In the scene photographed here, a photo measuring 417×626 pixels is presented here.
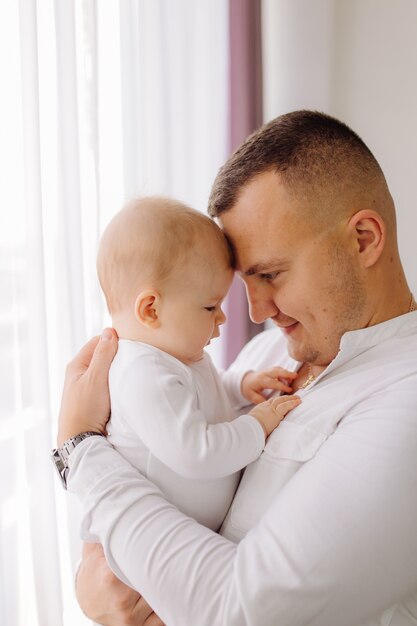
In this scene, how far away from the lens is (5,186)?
1271 millimetres

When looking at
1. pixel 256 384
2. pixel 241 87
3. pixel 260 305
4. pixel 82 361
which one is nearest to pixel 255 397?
pixel 256 384

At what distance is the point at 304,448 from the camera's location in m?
1.12

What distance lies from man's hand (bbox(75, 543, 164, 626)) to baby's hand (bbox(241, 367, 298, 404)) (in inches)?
23.3

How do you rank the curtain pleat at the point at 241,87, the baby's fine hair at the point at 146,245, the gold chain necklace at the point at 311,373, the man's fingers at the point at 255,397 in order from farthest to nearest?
1. the curtain pleat at the point at 241,87
2. the man's fingers at the point at 255,397
3. the gold chain necklace at the point at 311,373
4. the baby's fine hair at the point at 146,245

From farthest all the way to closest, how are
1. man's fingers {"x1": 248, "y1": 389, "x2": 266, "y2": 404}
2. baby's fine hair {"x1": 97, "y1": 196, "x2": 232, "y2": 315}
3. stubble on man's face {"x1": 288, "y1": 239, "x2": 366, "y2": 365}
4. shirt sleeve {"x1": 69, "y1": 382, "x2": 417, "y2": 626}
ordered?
man's fingers {"x1": 248, "y1": 389, "x2": 266, "y2": 404} < stubble on man's face {"x1": 288, "y1": 239, "x2": 366, "y2": 365} < baby's fine hair {"x1": 97, "y1": 196, "x2": 232, "y2": 315} < shirt sleeve {"x1": 69, "y1": 382, "x2": 417, "y2": 626}

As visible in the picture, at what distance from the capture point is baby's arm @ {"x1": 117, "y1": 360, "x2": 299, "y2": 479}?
3.59 ft

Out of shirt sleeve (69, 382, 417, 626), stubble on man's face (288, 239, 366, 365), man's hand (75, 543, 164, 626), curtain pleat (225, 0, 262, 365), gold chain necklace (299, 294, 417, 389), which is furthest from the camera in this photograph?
curtain pleat (225, 0, 262, 365)

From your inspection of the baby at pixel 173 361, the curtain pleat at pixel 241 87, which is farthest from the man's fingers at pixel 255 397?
the curtain pleat at pixel 241 87

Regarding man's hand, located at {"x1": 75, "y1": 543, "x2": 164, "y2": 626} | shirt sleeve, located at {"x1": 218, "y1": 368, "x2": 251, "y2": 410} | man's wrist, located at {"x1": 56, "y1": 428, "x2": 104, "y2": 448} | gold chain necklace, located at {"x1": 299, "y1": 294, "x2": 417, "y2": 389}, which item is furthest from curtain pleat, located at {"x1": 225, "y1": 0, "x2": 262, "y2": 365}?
man's hand, located at {"x1": 75, "y1": 543, "x2": 164, "y2": 626}

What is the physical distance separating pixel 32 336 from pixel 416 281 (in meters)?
1.87

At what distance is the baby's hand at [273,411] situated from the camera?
121cm

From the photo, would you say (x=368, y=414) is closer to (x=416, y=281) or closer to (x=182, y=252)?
(x=182, y=252)

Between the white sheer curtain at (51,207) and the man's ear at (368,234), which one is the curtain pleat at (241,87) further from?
the man's ear at (368,234)

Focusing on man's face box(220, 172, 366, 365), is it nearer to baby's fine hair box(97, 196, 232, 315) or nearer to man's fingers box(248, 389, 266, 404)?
baby's fine hair box(97, 196, 232, 315)
